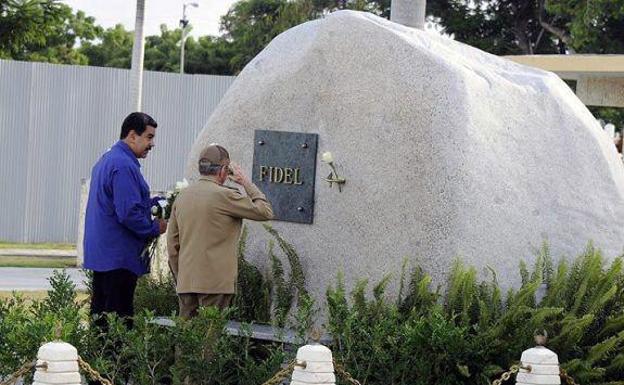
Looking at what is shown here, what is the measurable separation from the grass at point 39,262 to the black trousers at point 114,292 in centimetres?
1125

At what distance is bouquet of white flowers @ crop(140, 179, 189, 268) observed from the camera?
9531 mm

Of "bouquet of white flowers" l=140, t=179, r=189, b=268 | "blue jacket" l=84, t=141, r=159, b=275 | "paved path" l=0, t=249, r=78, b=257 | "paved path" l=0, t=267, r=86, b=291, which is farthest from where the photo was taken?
"paved path" l=0, t=249, r=78, b=257

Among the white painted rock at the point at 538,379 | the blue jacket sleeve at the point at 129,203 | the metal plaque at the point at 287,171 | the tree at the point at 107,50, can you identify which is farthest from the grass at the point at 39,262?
the tree at the point at 107,50

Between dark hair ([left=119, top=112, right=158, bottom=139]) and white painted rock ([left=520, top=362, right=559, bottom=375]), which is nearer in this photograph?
white painted rock ([left=520, top=362, right=559, bottom=375])

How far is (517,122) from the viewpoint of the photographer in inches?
376

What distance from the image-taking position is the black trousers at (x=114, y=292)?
9.36m

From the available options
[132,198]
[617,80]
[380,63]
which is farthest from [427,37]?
[617,80]

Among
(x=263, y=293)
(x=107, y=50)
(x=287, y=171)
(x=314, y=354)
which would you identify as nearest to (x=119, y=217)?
(x=263, y=293)

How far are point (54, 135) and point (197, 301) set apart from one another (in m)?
17.2

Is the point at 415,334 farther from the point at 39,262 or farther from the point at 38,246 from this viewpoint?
the point at 38,246

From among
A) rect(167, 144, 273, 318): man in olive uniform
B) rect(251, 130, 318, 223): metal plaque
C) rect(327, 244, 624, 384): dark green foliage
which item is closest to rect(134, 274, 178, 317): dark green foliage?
rect(251, 130, 318, 223): metal plaque

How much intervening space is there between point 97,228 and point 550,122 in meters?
3.23

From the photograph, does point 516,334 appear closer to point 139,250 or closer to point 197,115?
point 139,250

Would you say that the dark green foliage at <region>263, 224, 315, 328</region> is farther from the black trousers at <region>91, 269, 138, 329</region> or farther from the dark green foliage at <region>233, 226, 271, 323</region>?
the black trousers at <region>91, 269, 138, 329</region>
